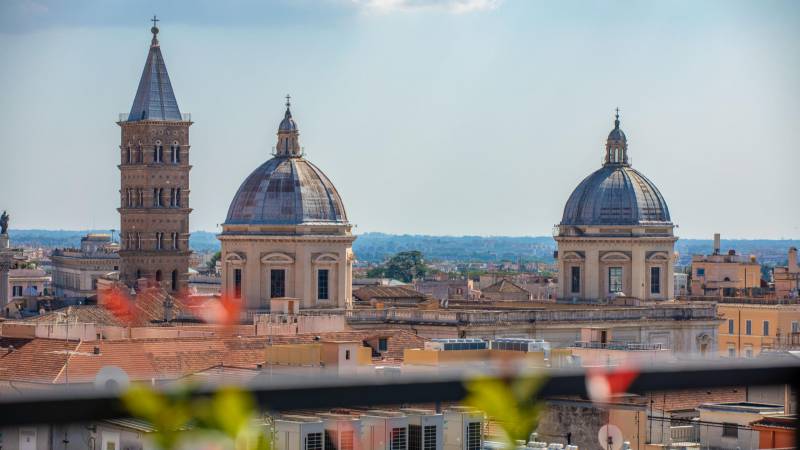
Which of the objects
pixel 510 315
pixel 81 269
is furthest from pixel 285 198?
pixel 81 269

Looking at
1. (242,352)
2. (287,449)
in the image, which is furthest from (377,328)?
(287,449)

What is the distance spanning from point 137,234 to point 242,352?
4624 centimetres

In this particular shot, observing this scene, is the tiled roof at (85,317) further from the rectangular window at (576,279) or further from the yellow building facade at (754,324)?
the yellow building facade at (754,324)

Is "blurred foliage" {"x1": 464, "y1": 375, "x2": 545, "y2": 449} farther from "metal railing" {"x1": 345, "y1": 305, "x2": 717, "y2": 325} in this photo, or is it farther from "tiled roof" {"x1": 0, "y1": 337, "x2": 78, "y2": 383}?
"metal railing" {"x1": 345, "y1": 305, "x2": 717, "y2": 325}

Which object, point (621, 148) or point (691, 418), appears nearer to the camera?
point (691, 418)

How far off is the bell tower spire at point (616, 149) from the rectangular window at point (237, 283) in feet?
44.9

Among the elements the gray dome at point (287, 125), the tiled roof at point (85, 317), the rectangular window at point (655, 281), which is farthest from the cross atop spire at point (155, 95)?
the rectangular window at point (655, 281)

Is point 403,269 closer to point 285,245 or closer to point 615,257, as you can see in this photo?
point 615,257

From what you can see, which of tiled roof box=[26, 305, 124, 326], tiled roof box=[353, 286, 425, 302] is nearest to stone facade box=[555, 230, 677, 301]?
tiled roof box=[26, 305, 124, 326]

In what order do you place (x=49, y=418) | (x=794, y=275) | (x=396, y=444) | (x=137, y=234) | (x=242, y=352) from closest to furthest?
(x=49, y=418)
(x=396, y=444)
(x=242, y=352)
(x=137, y=234)
(x=794, y=275)

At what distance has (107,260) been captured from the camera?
136 meters

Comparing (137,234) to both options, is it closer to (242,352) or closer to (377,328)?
(377,328)

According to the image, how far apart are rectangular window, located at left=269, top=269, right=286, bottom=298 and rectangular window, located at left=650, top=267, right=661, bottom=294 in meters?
12.5

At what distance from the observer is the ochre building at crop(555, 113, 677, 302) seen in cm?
6881
